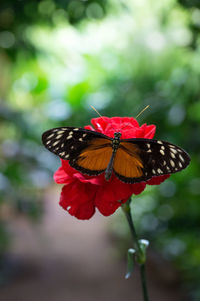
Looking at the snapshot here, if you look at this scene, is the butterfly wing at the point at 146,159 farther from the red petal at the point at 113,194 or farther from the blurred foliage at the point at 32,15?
the blurred foliage at the point at 32,15

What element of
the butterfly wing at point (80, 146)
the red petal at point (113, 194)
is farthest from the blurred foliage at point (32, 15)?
the red petal at point (113, 194)

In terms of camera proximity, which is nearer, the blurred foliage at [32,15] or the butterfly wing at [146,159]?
the butterfly wing at [146,159]

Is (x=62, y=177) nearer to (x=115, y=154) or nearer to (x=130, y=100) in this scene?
(x=115, y=154)

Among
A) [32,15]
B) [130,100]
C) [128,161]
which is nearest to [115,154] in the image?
[128,161]

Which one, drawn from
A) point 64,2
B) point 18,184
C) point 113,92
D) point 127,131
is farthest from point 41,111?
point 127,131

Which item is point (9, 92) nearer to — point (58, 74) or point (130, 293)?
point (58, 74)

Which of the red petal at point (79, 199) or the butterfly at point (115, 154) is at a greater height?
the butterfly at point (115, 154)
